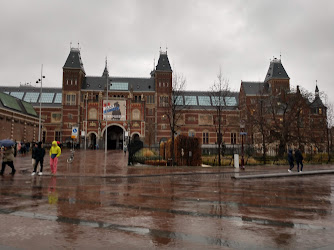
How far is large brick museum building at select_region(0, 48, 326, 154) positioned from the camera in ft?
191

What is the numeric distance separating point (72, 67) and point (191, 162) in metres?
50.7

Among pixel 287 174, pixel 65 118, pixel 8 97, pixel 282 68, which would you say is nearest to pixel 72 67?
pixel 65 118

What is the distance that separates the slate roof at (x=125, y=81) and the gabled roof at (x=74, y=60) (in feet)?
14.8

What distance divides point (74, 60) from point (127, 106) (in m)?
17.8

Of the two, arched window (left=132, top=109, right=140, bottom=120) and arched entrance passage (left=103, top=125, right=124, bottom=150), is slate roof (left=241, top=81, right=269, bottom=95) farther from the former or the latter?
arched entrance passage (left=103, top=125, right=124, bottom=150)

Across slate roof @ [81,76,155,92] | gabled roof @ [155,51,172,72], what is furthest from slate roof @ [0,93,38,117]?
gabled roof @ [155,51,172,72]

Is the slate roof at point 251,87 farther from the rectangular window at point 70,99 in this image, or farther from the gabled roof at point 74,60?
the rectangular window at point 70,99

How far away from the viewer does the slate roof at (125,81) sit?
67.0 m

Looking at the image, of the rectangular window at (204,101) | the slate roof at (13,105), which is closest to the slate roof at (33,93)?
the slate roof at (13,105)

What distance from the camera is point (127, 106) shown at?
58625mm

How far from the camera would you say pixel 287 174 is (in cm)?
1528

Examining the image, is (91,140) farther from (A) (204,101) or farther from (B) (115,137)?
(A) (204,101)

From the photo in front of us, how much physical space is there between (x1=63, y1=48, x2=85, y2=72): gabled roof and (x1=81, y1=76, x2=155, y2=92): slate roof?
14.8 feet

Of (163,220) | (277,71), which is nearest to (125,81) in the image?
(277,71)
